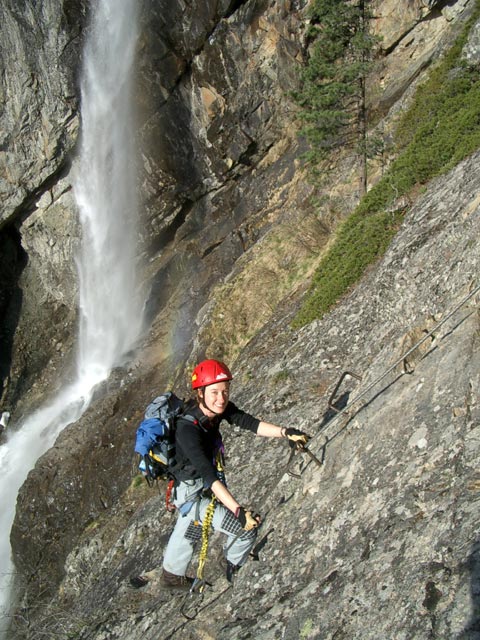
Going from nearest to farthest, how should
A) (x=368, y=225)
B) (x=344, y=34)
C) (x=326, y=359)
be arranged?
(x=326, y=359)
(x=368, y=225)
(x=344, y=34)

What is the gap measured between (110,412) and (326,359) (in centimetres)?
965

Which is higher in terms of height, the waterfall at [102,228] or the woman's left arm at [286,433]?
the waterfall at [102,228]

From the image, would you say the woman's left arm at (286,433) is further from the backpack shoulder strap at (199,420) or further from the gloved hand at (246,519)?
the gloved hand at (246,519)

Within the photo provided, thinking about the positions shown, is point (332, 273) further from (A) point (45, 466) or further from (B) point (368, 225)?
(A) point (45, 466)

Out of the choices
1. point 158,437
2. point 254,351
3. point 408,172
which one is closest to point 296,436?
point 158,437

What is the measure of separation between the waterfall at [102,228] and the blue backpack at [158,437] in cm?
1831

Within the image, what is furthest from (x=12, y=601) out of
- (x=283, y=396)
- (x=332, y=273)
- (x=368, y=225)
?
(x=368, y=225)

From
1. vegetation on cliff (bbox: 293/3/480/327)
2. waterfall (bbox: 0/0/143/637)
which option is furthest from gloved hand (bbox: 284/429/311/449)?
waterfall (bbox: 0/0/143/637)

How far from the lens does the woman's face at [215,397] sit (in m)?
4.67

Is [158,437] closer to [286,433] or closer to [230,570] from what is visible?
[286,433]

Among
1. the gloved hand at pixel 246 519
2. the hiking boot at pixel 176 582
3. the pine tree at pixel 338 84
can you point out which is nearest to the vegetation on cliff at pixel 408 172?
the pine tree at pixel 338 84

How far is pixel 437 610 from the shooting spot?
333 centimetres

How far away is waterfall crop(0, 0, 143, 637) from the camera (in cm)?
2409

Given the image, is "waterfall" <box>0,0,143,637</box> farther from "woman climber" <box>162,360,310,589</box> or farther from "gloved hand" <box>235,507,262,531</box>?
"gloved hand" <box>235,507,262,531</box>
